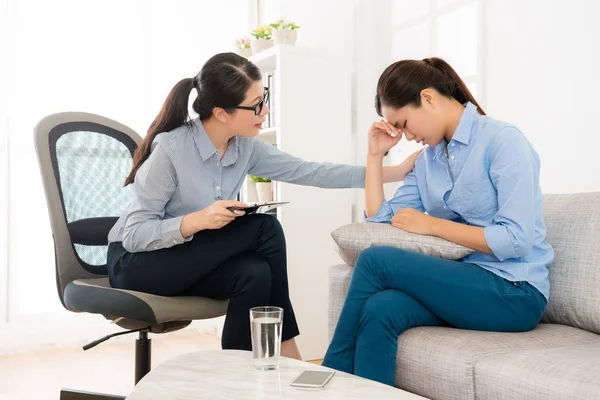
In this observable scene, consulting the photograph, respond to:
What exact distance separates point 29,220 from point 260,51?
1.45 metres

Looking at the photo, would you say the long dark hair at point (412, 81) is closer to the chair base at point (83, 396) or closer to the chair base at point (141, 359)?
the chair base at point (141, 359)

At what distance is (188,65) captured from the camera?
3.68 metres

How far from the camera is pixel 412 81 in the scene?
1728mm

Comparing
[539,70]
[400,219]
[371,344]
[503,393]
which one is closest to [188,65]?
[539,70]

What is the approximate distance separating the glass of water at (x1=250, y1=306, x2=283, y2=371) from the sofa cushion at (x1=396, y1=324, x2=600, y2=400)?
0.41 m

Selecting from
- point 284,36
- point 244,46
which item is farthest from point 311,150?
point 244,46

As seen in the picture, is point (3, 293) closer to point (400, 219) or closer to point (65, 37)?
point (65, 37)

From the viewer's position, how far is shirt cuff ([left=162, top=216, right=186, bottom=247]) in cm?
182

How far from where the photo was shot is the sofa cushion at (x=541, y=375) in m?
1.21

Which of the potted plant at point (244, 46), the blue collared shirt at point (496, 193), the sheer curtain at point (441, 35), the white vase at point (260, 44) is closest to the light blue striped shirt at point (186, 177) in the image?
the blue collared shirt at point (496, 193)

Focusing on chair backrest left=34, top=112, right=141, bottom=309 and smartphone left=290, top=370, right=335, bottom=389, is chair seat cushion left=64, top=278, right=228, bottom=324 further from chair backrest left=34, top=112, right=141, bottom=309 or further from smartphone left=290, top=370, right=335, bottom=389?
smartphone left=290, top=370, right=335, bottom=389

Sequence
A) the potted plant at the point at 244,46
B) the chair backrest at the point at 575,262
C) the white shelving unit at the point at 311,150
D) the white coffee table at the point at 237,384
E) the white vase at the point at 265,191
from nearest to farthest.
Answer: the white coffee table at the point at 237,384 < the chair backrest at the point at 575,262 < the white shelving unit at the point at 311,150 < the white vase at the point at 265,191 < the potted plant at the point at 244,46

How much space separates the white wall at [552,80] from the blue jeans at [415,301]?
783mm

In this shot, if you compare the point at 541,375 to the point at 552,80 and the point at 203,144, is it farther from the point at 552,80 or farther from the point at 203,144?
the point at 552,80
